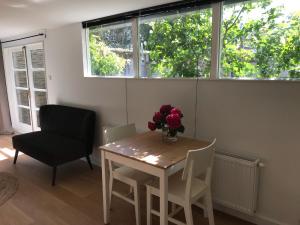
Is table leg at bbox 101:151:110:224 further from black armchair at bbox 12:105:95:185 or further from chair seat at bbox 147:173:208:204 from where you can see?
black armchair at bbox 12:105:95:185

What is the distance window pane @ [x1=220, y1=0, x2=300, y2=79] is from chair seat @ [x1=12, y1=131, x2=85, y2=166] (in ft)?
6.81

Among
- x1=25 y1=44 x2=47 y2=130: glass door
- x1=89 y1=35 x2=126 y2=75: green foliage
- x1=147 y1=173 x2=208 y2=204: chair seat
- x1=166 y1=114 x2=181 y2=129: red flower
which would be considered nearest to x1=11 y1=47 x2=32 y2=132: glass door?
x1=25 y1=44 x2=47 y2=130: glass door

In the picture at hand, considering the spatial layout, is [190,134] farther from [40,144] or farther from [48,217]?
[40,144]

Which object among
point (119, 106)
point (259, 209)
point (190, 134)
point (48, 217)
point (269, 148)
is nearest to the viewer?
point (269, 148)

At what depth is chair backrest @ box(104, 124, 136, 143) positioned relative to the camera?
2328 millimetres

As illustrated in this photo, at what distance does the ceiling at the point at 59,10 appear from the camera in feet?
7.94

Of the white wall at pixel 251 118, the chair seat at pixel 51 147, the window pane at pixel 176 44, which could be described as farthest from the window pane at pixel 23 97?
the window pane at pixel 176 44

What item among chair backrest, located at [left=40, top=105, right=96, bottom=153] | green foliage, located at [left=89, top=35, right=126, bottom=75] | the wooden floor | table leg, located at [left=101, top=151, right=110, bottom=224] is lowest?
the wooden floor

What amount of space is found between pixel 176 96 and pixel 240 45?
2.57 ft

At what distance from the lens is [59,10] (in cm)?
273

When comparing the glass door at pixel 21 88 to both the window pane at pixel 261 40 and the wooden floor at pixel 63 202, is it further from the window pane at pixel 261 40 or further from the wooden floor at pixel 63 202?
the window pane at pixel 261 40

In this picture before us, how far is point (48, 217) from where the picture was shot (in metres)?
2.38

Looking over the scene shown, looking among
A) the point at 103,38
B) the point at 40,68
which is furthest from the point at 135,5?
the point at 40,68

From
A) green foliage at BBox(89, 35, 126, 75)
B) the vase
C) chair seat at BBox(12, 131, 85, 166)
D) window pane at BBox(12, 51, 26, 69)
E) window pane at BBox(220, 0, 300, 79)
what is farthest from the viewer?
window pane at BBox(12, 51, 26, 69)
